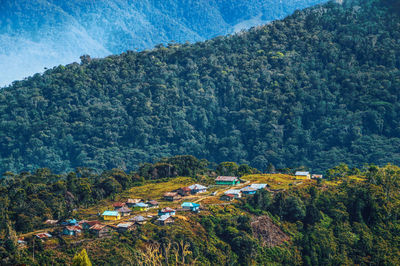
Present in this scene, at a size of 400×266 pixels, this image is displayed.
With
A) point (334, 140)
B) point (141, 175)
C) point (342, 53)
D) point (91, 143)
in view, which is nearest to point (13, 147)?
point (91, 143)

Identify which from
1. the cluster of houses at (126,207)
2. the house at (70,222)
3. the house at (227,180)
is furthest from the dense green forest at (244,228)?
the house at (227,180)

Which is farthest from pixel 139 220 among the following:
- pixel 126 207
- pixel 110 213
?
pixel 126 207

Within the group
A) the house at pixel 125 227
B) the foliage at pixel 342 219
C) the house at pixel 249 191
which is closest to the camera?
the house at pixel 125 227

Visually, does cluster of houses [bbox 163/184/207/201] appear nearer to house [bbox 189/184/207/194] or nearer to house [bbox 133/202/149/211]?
house [bbox 189/184/207/194]

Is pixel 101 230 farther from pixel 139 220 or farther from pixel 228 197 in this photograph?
pixel 228 197

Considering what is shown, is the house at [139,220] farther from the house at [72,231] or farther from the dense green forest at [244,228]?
the house at [72,231]

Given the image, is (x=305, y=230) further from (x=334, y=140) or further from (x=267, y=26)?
(x=267, y=26)

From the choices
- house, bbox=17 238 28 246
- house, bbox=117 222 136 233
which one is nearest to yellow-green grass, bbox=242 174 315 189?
house, bbox=117 222 136 233
